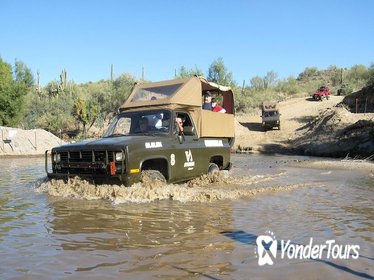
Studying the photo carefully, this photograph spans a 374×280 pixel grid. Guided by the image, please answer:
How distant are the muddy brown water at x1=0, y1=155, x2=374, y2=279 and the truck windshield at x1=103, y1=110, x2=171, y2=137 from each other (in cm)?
142

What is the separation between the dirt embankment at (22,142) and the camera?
23453 millimetres

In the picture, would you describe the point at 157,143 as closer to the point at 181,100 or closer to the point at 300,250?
the point at 181,100

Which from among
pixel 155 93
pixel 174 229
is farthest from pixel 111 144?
pixel 155 93

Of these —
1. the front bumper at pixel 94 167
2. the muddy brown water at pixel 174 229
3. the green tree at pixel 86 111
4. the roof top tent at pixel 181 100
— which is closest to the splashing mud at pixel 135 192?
the muddy brown water at pixel 174 229

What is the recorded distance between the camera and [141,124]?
9.05 metres

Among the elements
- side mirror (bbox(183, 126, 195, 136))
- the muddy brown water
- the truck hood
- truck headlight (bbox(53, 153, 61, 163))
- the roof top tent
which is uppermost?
the roof top tent

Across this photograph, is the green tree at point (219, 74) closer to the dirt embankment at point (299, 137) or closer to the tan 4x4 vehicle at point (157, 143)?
the dirt embankment at point (299, 137)

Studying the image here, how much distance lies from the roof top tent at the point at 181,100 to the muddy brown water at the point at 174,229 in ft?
4.41

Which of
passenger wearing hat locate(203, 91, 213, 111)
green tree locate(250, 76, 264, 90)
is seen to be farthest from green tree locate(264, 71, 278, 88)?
passenger wearing hat locate(203, 91, 213, 111)

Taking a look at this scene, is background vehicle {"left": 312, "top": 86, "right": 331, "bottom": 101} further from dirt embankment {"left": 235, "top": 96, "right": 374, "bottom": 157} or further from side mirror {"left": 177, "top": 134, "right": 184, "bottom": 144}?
side mirror {"left": 177, "top": 134, "right": 184, "bottom": 144}

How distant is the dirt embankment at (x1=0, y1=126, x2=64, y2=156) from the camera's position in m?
23.5

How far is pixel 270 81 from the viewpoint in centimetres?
6950

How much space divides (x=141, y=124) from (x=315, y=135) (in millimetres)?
22530

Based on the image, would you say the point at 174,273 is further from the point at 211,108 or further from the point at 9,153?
the point at 9,153
